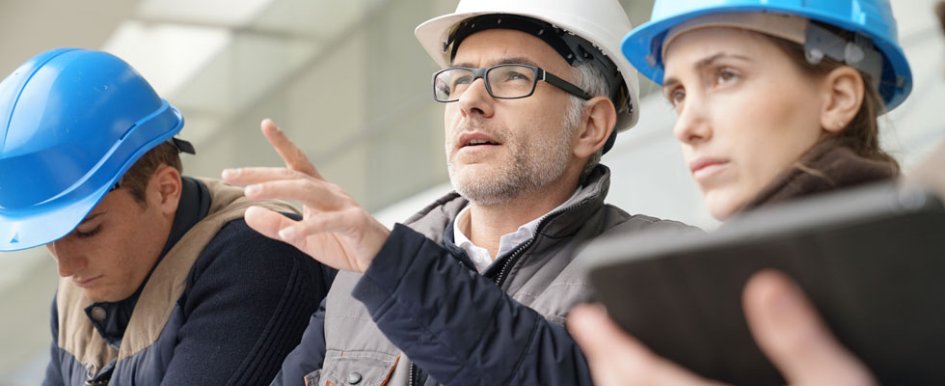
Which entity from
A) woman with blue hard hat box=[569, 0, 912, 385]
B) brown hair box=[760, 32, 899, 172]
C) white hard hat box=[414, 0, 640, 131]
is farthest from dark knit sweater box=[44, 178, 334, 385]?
brown hair box=[760, 32, 899, 172]

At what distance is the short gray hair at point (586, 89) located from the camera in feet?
9.30

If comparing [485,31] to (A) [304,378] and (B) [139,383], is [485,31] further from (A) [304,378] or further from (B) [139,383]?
(B) [139,383]

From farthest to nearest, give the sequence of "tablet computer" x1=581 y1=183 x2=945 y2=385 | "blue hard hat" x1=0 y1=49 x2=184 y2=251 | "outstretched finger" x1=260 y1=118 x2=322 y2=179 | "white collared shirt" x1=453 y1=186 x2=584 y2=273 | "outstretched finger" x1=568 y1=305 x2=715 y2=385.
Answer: "blue hard hat" x1=0 y1=49 x2=184 y2=251, "white collared shirt" x1=453 y1=186 x2=584 y2=273, "outstretched finger" x1=260 y1=118 x2=322 y2=179, "outstretched finger" x1=568 y1=305 x2=715 y2=385, "tablet computer" x1=581 y1=183 x2=945 y2=385

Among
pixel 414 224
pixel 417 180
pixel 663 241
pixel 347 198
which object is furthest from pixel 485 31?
pixel 417 180

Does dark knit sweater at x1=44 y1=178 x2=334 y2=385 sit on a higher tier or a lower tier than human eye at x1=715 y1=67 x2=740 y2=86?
lower

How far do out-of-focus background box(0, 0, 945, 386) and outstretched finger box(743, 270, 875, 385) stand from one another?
19.0 feet

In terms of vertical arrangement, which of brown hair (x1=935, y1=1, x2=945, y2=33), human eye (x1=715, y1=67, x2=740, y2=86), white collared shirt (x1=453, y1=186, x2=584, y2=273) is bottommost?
white collared shirt (x1=453, y1=186, x2=584, y2=273)

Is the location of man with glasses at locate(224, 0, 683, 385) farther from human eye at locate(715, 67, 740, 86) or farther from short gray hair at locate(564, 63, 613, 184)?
human eye at locate(715, 67, 740, 86)

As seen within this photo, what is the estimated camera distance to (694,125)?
183cm

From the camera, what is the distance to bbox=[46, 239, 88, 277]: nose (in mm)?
3117

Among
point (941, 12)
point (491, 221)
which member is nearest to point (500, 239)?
point (491, 221)

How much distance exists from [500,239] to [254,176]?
2.85 feet

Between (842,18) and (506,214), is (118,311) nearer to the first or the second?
(506,214)

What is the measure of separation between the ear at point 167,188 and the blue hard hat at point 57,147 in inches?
3.4
